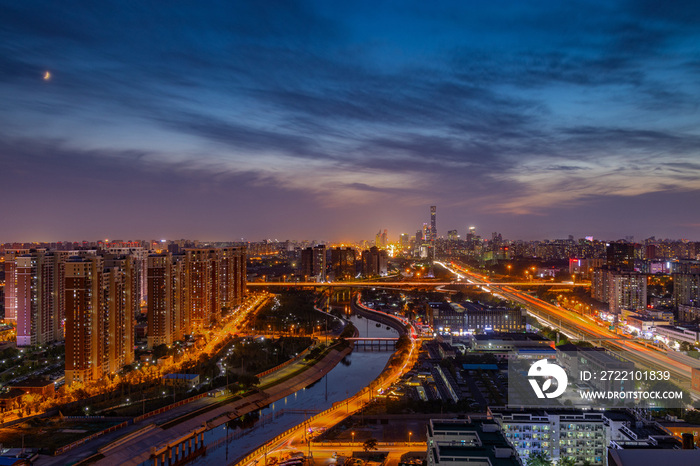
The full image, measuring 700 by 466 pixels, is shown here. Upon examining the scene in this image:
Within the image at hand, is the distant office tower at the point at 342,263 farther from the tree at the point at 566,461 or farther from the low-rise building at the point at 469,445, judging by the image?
the low-rise building at the point at 469,445

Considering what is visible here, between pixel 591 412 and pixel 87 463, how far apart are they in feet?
20.0

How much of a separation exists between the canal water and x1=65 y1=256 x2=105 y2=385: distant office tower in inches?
113

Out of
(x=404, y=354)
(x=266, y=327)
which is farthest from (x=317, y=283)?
A: (x=404, y=354)

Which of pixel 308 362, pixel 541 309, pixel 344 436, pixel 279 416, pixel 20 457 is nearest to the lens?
pixel 20 457

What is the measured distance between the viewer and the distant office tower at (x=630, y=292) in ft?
49.6

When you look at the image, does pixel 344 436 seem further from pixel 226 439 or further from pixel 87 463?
pixel 87 463

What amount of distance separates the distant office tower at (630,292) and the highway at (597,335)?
46.0 inches

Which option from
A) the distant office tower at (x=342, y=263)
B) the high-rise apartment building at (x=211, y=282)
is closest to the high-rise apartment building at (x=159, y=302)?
the high-rise apartment building at (x=211, y=282)

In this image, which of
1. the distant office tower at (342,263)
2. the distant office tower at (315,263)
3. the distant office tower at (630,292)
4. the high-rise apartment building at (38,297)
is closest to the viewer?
the high-rise apartment building at (38,297)

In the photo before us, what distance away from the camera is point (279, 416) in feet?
26.7

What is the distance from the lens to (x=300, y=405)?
345 inches

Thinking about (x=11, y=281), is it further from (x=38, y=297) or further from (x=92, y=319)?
(x=92, y=319)

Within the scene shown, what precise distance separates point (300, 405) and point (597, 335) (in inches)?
322

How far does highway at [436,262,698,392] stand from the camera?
30.6ft
